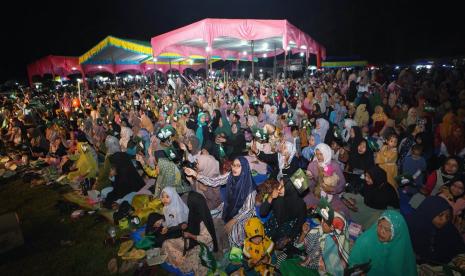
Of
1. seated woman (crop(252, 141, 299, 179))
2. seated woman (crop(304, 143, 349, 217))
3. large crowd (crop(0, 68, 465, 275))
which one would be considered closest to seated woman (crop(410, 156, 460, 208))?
large crowd (crop(0, 68, 465, 275))

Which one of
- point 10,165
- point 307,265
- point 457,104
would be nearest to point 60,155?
point 10,165

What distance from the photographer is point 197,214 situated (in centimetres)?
344

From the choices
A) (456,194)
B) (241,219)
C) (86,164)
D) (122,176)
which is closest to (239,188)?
(241,219)

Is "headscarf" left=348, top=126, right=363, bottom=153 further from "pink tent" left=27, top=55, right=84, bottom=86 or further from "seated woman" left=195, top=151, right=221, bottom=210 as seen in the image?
"pink tent" left=27, top=55, right=84, bottom=86

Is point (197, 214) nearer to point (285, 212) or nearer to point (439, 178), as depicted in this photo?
point (285, 212)

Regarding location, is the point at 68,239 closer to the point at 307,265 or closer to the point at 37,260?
the point at 37,260

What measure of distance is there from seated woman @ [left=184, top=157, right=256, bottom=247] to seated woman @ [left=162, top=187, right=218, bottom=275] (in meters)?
0.33

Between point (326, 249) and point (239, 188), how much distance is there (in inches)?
57.2

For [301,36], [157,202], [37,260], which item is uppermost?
[301,36]

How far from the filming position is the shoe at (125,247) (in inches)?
149

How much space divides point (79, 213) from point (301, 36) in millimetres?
7216

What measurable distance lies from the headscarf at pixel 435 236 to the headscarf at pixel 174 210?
2948 millimetres

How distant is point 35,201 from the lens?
18.7 ft

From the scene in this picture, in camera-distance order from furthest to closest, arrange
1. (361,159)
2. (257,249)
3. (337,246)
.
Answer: (361,159) < (257,249) < (337,246)
